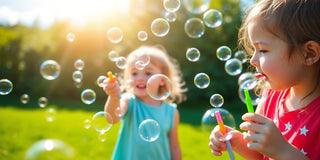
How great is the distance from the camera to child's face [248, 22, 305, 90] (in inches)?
60.9

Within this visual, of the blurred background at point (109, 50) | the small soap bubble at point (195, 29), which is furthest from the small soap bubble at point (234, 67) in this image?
the blurred background at point (109, 50)

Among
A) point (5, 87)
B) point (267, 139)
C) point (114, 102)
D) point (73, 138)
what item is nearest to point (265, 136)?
point (267, 139)

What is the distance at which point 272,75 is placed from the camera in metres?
1.57

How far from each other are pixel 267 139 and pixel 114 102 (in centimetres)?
159

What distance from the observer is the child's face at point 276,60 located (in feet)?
5.08

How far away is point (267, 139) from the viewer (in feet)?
4.56

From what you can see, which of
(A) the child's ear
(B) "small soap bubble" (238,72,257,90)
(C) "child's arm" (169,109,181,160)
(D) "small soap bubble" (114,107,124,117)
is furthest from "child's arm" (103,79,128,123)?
(A) the child's ear

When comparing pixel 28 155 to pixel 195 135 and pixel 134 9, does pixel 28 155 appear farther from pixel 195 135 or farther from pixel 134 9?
pixel 134 9

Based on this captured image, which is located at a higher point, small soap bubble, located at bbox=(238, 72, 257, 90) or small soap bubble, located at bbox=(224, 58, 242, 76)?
small soap bubble, located at bbox=(224, 58, 242, 76)

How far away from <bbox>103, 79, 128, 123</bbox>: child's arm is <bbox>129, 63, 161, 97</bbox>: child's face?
137 millimetres

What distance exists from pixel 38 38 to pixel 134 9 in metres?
10.3

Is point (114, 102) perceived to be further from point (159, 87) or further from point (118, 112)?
point (159, 87)

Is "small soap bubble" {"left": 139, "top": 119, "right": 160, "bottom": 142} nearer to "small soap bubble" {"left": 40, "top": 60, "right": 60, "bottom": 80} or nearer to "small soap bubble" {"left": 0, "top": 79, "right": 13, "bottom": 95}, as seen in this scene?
"small soap bubble" {"left": 40, "top": 60, "right": 60, "bottom": 80}

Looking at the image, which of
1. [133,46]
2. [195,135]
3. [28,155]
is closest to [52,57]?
[133,46]
